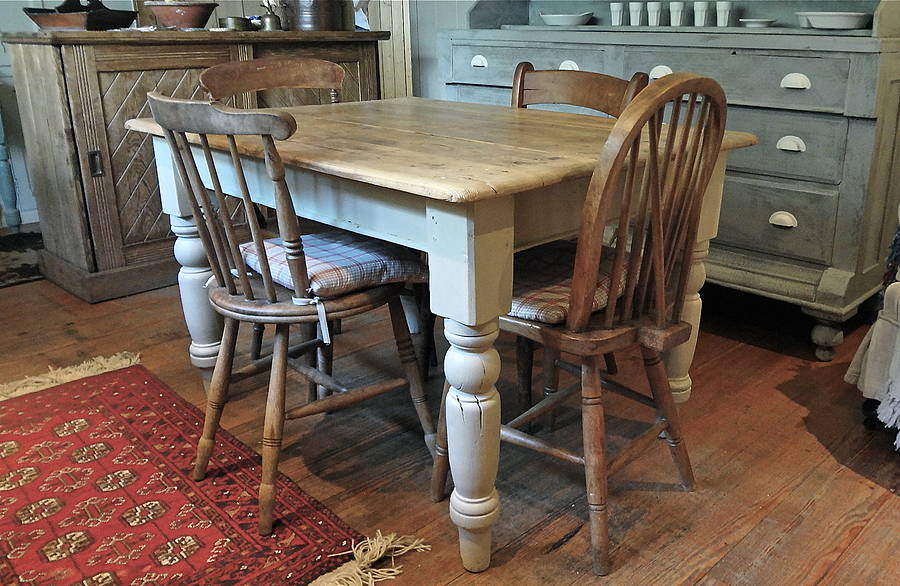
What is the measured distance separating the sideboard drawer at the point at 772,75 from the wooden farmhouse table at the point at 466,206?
74cm

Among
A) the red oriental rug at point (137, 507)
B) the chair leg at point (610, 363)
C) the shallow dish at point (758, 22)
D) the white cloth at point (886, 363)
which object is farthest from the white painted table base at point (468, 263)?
the shallow dish at point (758, 22)

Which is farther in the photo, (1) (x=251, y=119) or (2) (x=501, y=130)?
(2) (x=501, y=130)

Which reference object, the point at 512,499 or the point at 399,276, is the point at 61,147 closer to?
the point at 399,276

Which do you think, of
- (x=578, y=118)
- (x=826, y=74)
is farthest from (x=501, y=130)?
(x=826, y=74)

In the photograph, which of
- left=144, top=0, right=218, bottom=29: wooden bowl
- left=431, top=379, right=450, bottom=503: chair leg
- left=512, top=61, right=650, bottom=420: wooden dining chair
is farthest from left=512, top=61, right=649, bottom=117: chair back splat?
left=144, top=0, right=218, bottom=29: wooden bowl

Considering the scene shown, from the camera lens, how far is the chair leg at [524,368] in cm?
193

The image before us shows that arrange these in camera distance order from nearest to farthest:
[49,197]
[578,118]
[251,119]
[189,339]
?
[251,119] → [578,118] → [189,339] → [49,197]

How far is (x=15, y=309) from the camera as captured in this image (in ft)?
9.76

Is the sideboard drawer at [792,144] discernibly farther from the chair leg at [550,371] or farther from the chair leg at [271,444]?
the chair leg at [271,444]

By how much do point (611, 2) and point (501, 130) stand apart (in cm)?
184

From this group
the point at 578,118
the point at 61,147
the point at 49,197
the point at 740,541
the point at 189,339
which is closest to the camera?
the point at 740,541

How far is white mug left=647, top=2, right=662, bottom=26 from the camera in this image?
3.09 m

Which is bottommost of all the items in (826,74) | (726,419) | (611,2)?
(726,419)

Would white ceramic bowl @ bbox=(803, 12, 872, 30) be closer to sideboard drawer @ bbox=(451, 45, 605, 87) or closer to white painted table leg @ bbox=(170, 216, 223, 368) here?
sideboard drawer @ bbox=(451, 45, 605, 87)
